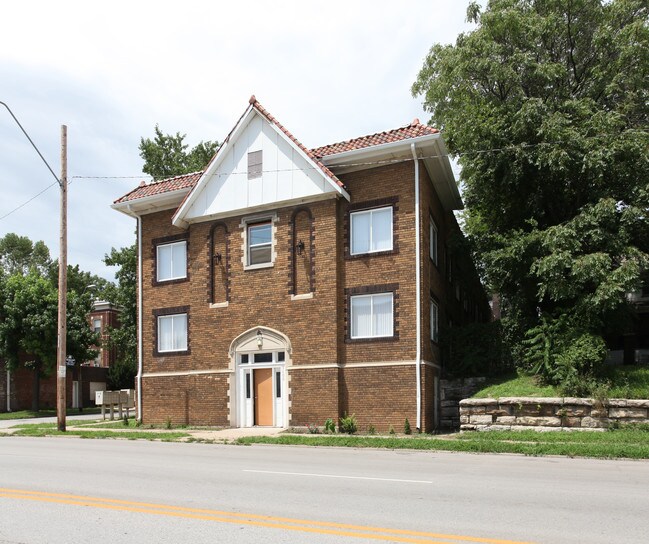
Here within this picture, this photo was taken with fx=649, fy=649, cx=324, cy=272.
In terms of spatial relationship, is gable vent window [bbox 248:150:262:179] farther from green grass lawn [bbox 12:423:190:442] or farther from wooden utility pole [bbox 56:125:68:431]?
green grass lawn [bbox 12:423:190:442]

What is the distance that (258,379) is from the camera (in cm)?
2250

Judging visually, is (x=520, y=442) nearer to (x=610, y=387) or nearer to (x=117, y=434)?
(x=610, y=387)

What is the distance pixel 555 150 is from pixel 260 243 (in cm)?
1033

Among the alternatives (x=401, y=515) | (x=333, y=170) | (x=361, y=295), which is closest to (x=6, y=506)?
(x=401, y=515)

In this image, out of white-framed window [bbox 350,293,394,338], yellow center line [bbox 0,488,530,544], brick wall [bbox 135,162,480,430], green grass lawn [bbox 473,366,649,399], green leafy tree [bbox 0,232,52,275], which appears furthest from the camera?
green leafy tree [bbox 0,232,52,275]

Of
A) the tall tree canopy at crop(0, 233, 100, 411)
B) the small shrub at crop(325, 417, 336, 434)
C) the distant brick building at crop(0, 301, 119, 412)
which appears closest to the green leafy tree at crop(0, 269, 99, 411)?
the tall tree canopy at crop(0, 233, 100, 411)

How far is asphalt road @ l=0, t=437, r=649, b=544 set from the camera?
6523 millimetres

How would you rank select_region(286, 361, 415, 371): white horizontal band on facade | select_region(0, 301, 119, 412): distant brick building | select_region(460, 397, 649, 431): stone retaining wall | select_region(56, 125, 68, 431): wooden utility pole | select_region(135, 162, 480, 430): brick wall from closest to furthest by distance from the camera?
select_region(460, 397, 649, 431): stone retaining wall
select_region(286, 361, 415, 371): white horizontal band on facade
select_region(135, 162, 480, 430): brick wall
select_region(56, 125, 68, 431): wooden utility pole
select_region(0, 301, 119, 412): distant brick building

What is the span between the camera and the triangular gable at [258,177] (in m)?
21.3

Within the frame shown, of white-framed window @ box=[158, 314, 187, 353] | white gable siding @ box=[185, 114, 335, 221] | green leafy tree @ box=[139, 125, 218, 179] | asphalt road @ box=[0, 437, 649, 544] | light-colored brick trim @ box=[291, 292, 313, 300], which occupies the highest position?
green leafy tree @ box=[139, 125, 218, 179]

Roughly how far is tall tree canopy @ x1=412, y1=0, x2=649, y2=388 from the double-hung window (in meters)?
7.60

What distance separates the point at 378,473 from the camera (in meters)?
11.1

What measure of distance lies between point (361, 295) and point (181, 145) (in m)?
Answer: 22.1

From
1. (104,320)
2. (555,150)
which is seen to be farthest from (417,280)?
(104,320)
